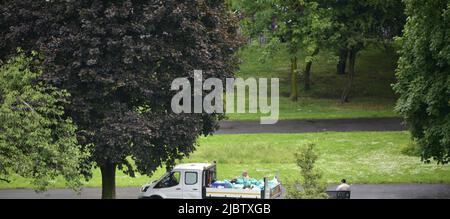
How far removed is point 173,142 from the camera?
89.0 feet

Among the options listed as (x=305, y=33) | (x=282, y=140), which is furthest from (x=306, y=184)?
(x=305, y=33)

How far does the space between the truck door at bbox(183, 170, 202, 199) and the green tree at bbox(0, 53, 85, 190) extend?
14.5 ft

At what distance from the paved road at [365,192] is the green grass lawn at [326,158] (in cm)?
85

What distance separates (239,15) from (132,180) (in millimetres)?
8992

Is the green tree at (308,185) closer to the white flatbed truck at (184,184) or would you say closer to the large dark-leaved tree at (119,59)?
the white flatbed truck at (184,184)

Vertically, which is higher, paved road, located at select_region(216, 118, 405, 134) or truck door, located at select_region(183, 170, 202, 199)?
paved road, located at select_region(216, 118, 405, 134)

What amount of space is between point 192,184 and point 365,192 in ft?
24.7

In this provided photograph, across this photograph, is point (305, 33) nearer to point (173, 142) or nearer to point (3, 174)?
point (173, 142)

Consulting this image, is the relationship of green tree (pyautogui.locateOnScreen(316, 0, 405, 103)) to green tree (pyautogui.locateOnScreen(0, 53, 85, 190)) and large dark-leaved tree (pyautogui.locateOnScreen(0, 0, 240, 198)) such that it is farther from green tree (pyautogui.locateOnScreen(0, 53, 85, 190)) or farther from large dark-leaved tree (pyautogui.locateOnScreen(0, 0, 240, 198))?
green tree (pyautogui.locateOnScreen(0, 53, 85, 190))

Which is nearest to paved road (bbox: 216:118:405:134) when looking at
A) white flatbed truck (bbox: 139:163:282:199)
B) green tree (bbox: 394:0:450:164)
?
green tree (bbox: 394:0:450:164)

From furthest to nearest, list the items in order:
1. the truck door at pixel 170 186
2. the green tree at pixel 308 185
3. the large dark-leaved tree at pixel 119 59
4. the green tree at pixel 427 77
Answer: the truck door at pixel 170 186, the green tree at pixel 427 77, the large dark-leaved tree at pixel 119 59, the green tree at pixel 308 185

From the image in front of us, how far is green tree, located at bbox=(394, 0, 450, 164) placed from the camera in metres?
28.1

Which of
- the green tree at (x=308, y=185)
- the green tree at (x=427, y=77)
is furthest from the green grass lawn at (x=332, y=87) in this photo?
the green tree at (x=308, y=185)

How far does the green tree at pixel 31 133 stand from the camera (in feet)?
71.1
